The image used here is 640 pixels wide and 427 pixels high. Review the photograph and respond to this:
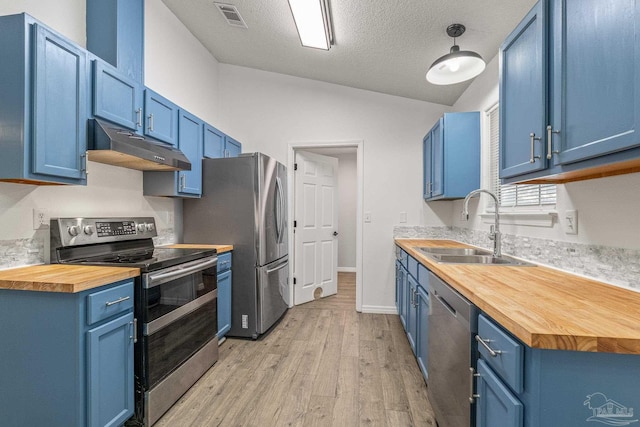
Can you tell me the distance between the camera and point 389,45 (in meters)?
2.63

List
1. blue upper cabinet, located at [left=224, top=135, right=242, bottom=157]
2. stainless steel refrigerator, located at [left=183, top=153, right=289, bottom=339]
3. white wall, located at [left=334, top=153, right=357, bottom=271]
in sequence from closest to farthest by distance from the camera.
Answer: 1. stainless steel refrigerator, located at [left=183, top=153, right=289, bottom=339]
2. blue upper cabinet, located at [left=224, top=135, right=242, bottom=157]
3. white wall, located at [left=334, top=153, right=357, bottom=271]

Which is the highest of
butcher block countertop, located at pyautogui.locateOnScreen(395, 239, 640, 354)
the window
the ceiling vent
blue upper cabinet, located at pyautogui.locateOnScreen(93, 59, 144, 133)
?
the ceiling vent

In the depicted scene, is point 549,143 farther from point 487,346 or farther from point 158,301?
point 158,301

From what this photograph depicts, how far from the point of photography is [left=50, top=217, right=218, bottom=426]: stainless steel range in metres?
1.71

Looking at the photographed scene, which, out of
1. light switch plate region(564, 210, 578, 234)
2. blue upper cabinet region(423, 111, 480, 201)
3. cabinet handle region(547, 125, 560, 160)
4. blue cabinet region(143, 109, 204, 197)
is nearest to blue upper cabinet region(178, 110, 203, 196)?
blue cabinet region(143, 109, 204, 197)

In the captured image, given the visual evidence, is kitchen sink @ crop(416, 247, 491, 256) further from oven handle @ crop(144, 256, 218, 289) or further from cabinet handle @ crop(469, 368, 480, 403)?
oven handle @ crop(144, 256, 218, 289)

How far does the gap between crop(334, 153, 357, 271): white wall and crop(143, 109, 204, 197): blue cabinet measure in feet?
12.3

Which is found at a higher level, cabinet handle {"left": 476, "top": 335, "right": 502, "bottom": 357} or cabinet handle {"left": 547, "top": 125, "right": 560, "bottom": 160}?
cabinet handle {"left": 547, "top": 125, "right": 560, "bottom": 160}

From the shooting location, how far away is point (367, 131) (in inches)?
149

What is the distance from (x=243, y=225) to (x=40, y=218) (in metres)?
1.46

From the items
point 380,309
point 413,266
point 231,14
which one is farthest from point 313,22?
point 380,309

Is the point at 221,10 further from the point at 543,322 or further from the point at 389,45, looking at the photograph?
the point at 543,322

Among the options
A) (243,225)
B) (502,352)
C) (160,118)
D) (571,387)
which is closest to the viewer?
(571,387)

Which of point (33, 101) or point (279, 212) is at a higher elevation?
point (33, 101)
